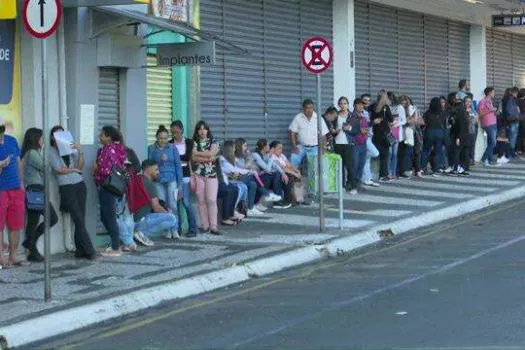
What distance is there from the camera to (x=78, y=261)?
1263 cm

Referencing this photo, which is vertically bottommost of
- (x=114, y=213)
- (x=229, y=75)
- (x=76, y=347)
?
(x=76, y=347)

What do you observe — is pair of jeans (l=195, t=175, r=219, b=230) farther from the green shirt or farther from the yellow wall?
the yellow wall

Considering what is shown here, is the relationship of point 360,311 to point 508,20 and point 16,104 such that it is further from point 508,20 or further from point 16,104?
point 508,20

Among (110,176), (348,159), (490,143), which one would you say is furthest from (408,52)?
(110,176)

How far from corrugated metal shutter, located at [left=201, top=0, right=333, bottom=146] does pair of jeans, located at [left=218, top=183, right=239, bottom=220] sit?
5.94ft

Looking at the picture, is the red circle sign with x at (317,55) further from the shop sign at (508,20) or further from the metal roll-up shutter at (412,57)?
the shop sign at (508,20)

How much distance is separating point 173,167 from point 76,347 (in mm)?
5828

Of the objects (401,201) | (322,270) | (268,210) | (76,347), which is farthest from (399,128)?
(76,347)

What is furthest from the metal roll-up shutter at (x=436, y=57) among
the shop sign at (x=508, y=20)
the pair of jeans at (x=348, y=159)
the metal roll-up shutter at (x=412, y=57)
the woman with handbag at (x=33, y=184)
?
the woman with handbag at (x=33, y=184)

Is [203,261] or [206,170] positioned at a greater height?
[206,170]

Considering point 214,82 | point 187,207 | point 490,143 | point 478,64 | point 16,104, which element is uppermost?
point 478,64

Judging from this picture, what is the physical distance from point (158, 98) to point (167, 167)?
1.85m

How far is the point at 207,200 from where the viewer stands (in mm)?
14750

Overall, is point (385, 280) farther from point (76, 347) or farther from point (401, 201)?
point (401, 201)
